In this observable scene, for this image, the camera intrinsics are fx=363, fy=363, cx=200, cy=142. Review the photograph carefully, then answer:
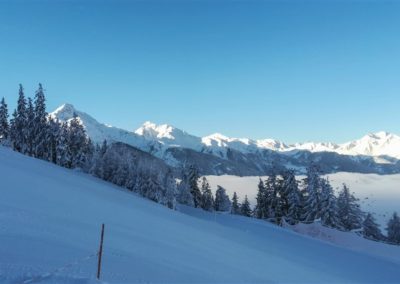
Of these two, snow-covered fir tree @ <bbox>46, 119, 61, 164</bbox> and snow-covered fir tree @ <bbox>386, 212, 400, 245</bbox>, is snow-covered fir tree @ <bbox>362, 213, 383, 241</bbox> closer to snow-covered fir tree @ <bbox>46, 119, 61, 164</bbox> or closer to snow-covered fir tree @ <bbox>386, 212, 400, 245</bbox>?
snow-covered fir tree @ <bbox>386, 212, 400, 245</bbox>

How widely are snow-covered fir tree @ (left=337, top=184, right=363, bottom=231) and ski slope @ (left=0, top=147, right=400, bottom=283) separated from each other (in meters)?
32.5

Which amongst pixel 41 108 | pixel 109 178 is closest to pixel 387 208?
pixel 109 178

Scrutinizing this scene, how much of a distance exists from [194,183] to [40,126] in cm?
3169

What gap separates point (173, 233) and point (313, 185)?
4138 cm

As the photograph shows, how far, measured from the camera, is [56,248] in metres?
11.6

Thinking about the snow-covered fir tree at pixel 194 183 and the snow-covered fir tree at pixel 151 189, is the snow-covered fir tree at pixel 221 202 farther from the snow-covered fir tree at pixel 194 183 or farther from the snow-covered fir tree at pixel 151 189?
the snow-covered fir tree at pixel 151 189

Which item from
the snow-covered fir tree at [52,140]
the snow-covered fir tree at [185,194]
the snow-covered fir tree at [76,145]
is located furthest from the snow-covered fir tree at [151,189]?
the snow-covered fir tree at [52,140]

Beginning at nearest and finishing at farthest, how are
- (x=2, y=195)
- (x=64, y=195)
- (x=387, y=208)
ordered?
1. (x=2, y=195)
2. (x=64, y=195)
3. (x=387, y=208)

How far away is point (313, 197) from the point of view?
5706 centimetres

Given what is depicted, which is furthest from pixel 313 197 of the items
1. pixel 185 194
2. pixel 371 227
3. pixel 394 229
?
pixel 185 194

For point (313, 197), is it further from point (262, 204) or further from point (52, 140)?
point (52, 140)

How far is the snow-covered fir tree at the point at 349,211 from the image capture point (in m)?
61.0

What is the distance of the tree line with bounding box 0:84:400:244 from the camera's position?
57.4 m

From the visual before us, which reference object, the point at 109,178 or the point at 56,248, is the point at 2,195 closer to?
the point at 56,248
